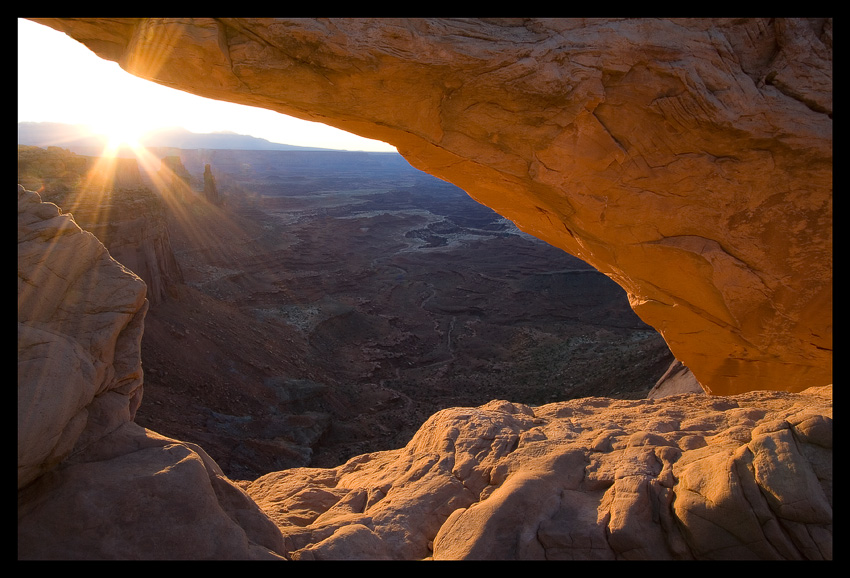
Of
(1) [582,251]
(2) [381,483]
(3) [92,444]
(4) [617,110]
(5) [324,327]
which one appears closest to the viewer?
(3) [92,444]

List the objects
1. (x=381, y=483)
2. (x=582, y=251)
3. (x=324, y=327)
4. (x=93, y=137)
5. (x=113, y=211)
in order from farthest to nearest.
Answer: (x=93, y=137) < (x=324, y=327) < (x=113, y=211) < (x=582, y=251) < (x=381, y=483)

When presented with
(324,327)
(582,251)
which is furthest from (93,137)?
(582,251)

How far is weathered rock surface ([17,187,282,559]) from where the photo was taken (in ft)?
11.0

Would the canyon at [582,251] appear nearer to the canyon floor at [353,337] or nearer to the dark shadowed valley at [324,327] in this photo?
the canyon floor at [353,337]

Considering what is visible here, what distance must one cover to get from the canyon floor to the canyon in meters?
7.22

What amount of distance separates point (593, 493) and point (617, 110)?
4492 mm

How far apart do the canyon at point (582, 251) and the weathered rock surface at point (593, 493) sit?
0.02m

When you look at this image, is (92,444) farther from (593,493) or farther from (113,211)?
(113,211)

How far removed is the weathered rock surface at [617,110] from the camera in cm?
534

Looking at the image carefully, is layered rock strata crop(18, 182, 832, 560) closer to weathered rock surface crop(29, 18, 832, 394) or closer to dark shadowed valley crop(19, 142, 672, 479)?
weathered rock surface crop(29, 18, 832, 394)

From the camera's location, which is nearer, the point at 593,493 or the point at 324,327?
the point at 593,493

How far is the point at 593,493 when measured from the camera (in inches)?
161

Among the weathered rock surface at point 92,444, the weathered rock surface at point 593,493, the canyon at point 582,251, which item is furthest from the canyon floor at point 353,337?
the weathered rock surface at point 92,444

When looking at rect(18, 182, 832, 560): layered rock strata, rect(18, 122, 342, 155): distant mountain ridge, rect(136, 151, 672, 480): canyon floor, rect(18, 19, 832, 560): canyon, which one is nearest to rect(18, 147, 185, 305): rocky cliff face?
rect(136, 151, 672, 480): canyon floor
